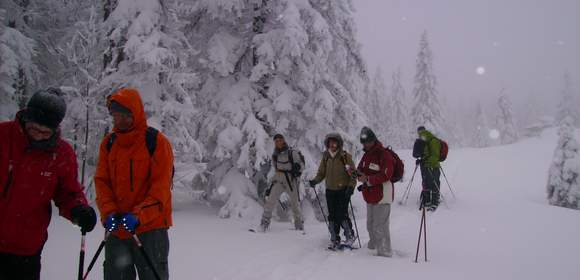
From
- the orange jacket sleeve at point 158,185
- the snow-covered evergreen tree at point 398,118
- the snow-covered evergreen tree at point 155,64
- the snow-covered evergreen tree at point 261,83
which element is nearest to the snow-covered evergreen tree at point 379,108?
the snow-covered evergreen tree at point 398,118

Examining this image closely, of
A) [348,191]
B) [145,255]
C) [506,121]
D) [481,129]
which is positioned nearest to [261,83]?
[348,191]

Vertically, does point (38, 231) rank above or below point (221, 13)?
below

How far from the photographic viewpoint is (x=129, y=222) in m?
3.72

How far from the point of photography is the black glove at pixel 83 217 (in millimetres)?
3744

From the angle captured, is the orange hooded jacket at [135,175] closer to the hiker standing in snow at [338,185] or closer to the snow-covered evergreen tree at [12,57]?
the hiker standing in snow at [338,185]

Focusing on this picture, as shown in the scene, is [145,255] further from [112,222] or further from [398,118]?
[398,118]

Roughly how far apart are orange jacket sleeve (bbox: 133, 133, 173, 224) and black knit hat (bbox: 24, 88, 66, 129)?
2.99ft

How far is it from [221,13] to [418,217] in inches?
332

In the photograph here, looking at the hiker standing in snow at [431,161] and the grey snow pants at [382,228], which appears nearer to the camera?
the grey snow pants at [382,228]

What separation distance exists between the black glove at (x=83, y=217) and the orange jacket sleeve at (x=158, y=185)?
0.40 metres

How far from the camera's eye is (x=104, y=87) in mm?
11633

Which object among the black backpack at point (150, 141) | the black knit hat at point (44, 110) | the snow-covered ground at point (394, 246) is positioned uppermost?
the black knit hat at point (44, 110)

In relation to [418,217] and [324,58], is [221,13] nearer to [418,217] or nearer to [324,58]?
[324,58]

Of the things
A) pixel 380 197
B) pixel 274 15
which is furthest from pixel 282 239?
pixel 274 15
